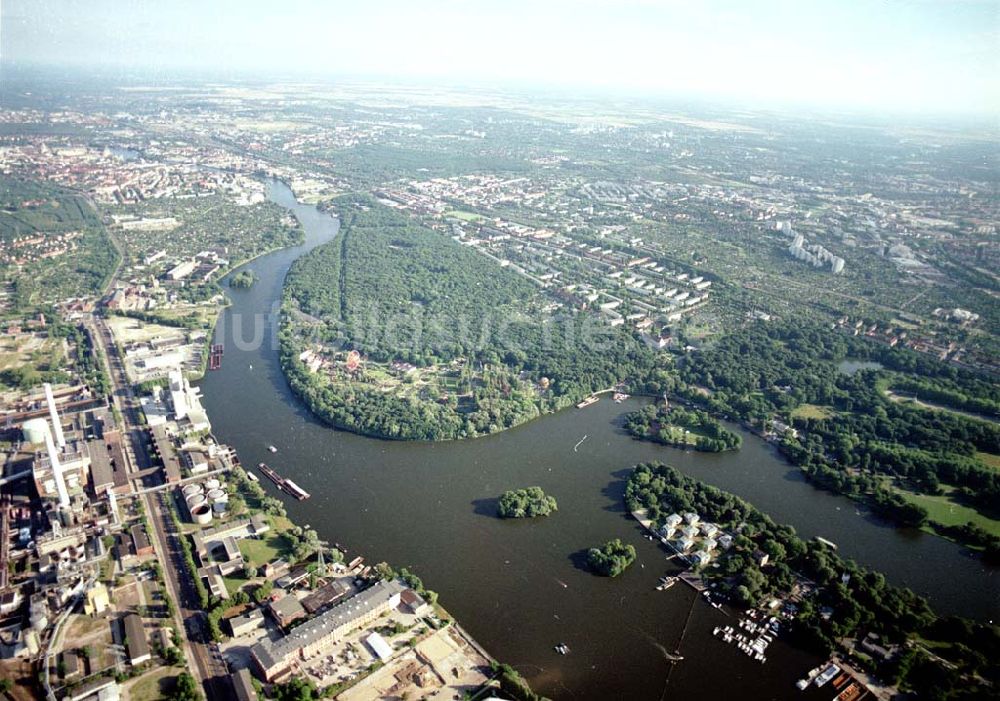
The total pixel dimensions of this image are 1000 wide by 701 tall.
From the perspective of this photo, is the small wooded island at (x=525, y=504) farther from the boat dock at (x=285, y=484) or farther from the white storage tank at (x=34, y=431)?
the white storage tank at (x=34, y=431)

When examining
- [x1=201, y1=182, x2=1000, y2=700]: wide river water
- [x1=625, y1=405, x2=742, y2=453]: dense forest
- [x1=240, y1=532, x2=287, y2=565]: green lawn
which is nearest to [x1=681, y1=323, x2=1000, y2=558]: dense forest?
[x1=201, y1=182, x2=1000, y2=700]: wide river water

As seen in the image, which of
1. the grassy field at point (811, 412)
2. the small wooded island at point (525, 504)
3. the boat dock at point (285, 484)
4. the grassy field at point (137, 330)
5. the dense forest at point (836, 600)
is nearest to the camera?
the dense forest at point (836, 600)

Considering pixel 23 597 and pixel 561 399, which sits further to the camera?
pixel 561 399

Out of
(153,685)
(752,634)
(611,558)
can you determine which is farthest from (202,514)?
(752,634)

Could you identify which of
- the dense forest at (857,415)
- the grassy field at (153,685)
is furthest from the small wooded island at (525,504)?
the dense forest at (857,415)

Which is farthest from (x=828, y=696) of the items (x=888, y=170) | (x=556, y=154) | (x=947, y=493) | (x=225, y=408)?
(x=888, y=170)

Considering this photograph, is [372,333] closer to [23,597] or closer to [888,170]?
[23,597]
